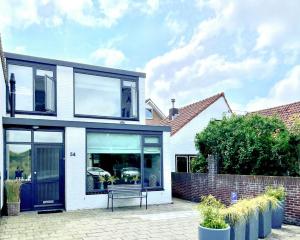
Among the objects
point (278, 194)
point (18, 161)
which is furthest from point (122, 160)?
point (278, 194)

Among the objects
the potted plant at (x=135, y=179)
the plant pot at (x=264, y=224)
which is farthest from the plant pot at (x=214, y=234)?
the potted plant at (x=135, y=179)

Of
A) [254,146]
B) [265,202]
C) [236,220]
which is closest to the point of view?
[236,220]

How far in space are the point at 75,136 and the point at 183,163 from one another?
30.1 feet

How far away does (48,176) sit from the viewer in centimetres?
1207

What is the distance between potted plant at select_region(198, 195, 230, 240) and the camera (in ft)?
19.9

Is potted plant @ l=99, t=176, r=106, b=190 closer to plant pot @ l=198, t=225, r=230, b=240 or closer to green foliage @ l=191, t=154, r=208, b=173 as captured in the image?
green foliage @ l=191, t=154, r=208, b=173

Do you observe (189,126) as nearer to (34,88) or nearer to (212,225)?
(34,88)

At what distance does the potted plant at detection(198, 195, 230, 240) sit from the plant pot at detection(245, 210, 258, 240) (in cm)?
147

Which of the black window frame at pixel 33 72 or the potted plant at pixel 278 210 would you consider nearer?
the potted plant at pixel 278 210

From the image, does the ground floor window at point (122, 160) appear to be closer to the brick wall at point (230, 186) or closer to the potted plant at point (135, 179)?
the potted plant at point (135, 179)

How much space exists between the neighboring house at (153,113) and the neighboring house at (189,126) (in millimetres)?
6600

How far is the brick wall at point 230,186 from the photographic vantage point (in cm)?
1023

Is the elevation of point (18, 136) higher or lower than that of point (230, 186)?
higher

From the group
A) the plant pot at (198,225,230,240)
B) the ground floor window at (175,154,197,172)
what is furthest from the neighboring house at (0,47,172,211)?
the plant pot at (198,225,230,240)
